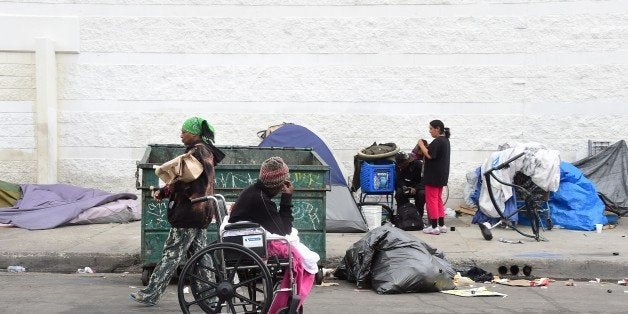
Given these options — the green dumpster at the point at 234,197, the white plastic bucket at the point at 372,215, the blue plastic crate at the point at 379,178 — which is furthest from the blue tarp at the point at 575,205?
the green dumpster at the point at 234,197

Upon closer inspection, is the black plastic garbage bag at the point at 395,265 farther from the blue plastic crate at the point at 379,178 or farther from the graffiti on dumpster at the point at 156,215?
the blue plastic crate at the point at 379,178

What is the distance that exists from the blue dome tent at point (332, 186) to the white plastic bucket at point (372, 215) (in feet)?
0.40

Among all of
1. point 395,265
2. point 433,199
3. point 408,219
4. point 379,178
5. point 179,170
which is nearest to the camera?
point 179,170

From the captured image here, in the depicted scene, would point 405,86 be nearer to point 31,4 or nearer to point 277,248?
point 31,4

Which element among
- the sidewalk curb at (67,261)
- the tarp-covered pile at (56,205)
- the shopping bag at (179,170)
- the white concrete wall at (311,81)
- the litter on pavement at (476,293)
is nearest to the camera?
the shopping bag at (179,170)

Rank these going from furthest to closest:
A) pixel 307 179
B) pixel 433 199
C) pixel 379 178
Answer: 1. pixel 379 178
2. pixel 433 199
3. pixel 307 179

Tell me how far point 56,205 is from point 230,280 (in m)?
7.47

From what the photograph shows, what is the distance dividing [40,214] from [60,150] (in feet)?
6.40

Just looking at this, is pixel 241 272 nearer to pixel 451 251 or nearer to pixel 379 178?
pixel 451 251

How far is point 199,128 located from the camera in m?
8.25

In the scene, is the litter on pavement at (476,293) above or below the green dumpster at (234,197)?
below

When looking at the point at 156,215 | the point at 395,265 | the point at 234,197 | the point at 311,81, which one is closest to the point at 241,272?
the point at 395,265

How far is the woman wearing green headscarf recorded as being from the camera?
26.7ft

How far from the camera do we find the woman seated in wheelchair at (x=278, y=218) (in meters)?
6.91
